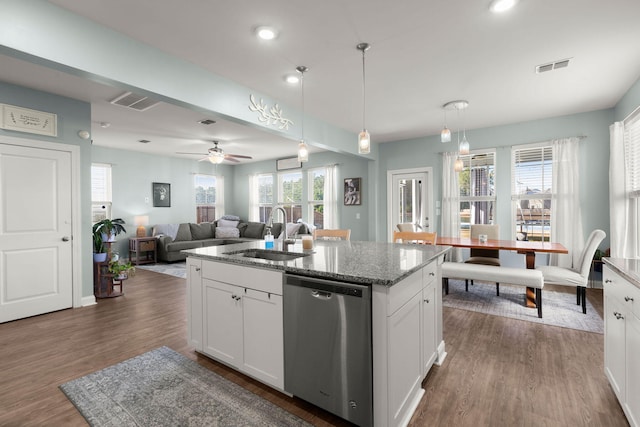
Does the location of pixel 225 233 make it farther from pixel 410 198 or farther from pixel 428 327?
pixel 428 327

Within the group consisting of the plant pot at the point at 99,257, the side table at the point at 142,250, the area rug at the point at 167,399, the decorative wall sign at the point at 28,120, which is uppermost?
the decorative wall sign at the point at 28,120

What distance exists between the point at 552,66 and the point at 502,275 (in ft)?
7.49

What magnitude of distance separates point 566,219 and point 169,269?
23.6ft

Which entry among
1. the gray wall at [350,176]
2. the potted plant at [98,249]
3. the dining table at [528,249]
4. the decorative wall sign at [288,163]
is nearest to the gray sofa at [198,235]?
the gray wall at [350,176]

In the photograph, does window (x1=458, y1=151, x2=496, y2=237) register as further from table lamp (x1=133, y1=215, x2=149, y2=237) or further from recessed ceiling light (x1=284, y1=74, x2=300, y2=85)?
table lamp (x1=133, y1=215, x2=149, y2=237)

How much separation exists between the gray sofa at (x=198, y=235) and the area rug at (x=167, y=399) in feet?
15.3

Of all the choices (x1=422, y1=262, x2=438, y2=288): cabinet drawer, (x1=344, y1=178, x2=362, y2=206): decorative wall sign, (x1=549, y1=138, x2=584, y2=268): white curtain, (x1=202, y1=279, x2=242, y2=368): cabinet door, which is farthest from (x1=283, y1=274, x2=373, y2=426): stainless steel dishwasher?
(x1=344, y1=178, x2=362, y2=206): decorative wall sign

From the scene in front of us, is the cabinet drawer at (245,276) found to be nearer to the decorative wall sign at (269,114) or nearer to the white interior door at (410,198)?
the decorative wall sign at (269,114)

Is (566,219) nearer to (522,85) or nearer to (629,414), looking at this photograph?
(522,85)

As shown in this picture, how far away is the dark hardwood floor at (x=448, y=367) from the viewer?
5.95ft

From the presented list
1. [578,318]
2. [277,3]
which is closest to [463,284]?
[578,318]

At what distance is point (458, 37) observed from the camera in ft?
8.52

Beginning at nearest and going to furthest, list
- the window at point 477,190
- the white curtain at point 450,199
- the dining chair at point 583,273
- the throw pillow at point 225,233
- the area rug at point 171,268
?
the dining chair at point 583,273 → the window at point 477,190 → the white curtain at point 450,199 → the area rug at point 171,268 → the throw pillow at point 225,233

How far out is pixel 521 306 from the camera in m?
3.78
